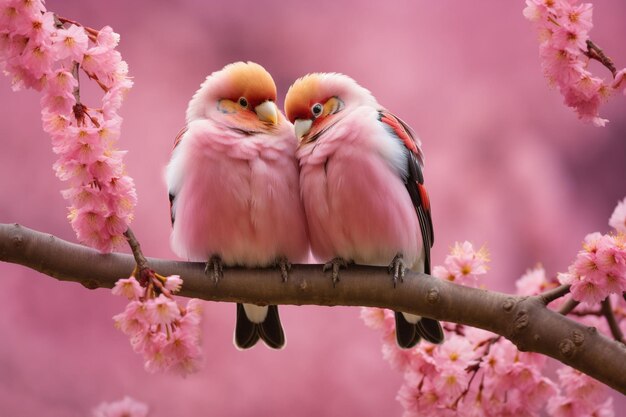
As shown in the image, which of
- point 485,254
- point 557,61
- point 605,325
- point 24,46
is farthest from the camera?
point 605,325

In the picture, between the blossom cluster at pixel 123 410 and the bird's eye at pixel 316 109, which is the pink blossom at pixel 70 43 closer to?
the bird's eye at pixel 316 109

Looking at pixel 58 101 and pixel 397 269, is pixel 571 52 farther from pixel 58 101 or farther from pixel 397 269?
pixel 58 101

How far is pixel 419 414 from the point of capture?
5.44 ft

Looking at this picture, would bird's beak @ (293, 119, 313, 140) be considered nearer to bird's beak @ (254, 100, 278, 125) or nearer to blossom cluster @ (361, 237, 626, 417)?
bird's beak @ (254, 100, 278, 125)

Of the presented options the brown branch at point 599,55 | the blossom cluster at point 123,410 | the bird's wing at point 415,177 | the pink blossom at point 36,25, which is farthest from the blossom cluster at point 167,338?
the brown branch at point 599,55

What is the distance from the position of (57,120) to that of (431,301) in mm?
646

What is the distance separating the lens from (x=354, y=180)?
1450 mm

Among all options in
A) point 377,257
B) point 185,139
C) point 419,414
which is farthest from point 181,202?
point 419,414

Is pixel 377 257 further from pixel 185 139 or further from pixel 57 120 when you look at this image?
pixel 57 120

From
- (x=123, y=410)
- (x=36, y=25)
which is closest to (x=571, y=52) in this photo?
(x=36, y=25)

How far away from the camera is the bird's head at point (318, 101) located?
1.52 m

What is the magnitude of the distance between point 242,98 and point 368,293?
0.44m

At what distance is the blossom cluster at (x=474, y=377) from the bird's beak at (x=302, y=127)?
1.25 ft

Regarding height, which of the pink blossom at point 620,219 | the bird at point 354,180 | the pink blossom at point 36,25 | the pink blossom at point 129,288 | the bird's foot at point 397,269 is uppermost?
the pink blossom at point 36,25
